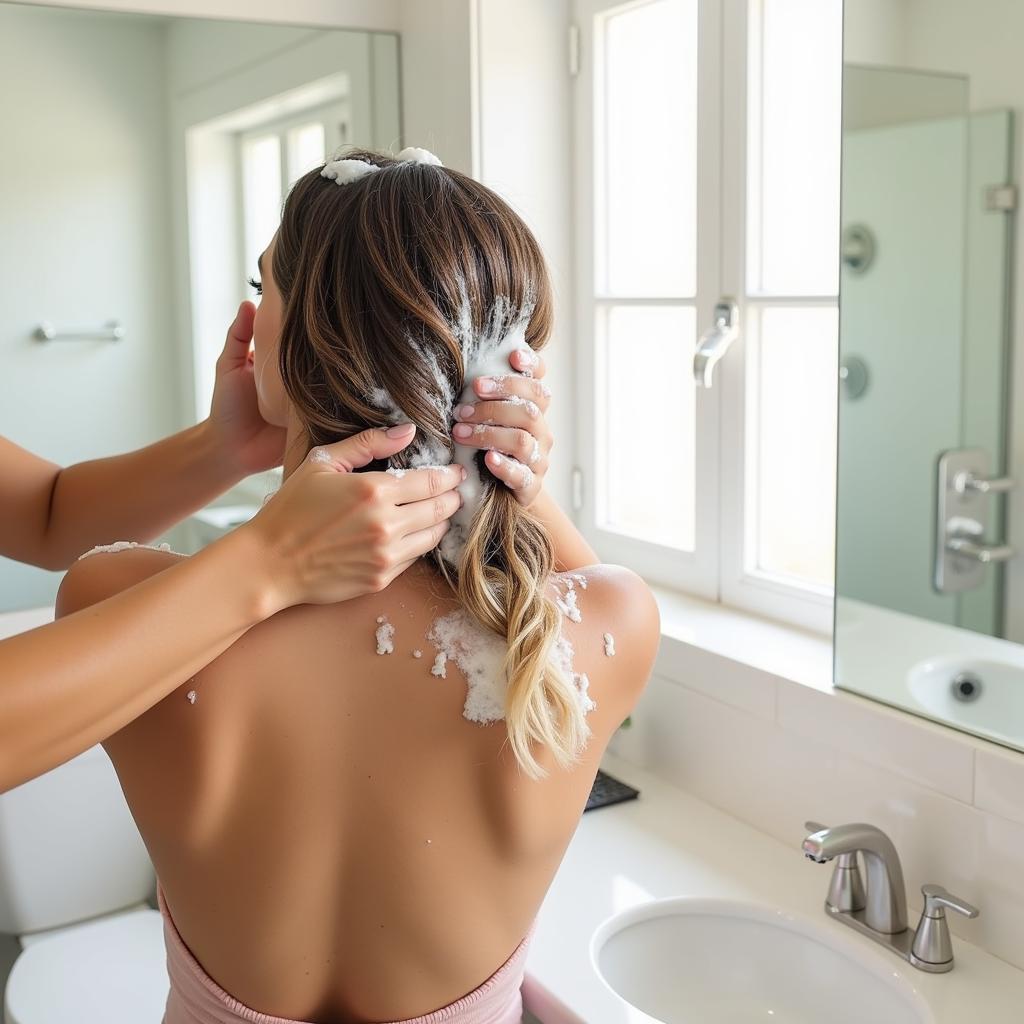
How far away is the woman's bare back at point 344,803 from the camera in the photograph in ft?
3.18

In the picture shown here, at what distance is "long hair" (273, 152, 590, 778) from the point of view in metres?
0.99

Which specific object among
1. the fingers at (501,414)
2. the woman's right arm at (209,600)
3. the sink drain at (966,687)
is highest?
the fingers at (501,414)

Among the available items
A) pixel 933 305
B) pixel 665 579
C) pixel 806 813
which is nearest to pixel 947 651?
pixel 806 813

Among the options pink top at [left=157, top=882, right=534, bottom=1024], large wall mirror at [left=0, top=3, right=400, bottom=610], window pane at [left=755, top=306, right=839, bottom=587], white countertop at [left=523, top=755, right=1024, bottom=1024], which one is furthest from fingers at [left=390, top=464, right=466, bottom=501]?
large wall mirror at [left=0, top=3, right=400, bottom=610]

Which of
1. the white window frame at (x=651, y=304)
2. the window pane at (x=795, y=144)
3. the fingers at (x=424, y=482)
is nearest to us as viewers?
the fingers at (x=424, y=482)

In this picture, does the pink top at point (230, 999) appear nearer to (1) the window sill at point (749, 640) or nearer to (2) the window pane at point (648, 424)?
(1) the window sill at point (749, 640)

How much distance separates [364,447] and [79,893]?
1469mm

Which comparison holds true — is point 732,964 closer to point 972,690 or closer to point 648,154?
point 972,690

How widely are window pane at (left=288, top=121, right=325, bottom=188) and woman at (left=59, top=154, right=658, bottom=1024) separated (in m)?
1.24

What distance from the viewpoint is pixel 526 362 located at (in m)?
1.07

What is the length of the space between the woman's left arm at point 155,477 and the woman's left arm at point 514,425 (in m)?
0.50

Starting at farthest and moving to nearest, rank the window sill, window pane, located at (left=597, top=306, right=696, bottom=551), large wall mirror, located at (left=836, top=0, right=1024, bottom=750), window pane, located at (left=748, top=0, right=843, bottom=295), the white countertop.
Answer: window pane, located at (left=597, top=306, right=696, bottom=551) → window pane, located at (left=748, top=0, right=843, bottom=295) → the window sill → large wall mirror, located at (left=836, top=0, right=1024, bottom=750) → the white countertop

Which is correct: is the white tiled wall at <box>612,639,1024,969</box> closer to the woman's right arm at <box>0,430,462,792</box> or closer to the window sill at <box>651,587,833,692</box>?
Result: the window sill at <box>651,587,833,692</box>

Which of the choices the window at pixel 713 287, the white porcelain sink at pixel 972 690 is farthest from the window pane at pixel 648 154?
the white porcelain sink at pixel 972 690
